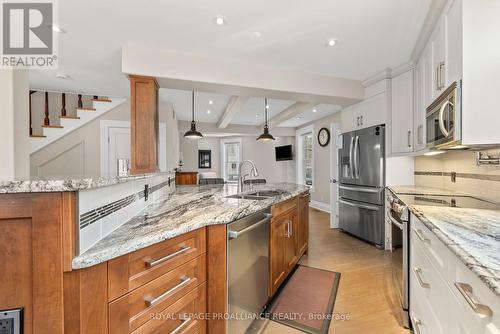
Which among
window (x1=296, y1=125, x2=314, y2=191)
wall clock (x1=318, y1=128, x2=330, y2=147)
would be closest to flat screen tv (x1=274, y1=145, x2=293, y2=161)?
window (x1=296, y1=125, x2=314, y2=191)

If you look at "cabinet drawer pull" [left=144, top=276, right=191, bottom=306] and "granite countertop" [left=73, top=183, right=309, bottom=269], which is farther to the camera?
"cabinet drawer pull" [left=144, top=276, right=191, bottom=306]

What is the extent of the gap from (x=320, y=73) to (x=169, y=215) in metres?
2.90

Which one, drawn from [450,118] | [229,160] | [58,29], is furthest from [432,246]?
[229,160]

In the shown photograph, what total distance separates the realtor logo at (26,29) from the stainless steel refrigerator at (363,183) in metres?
3.83

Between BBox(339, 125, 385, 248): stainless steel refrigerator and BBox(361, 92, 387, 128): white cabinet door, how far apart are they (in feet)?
0.35

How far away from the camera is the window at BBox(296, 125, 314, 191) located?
679 centimetres

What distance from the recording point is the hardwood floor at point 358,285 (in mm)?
1750

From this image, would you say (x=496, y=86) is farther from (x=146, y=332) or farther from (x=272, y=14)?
(x=146, y=332)

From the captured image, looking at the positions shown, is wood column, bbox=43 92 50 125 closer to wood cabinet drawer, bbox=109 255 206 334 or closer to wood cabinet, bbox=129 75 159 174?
wood cabinet, bbox=129 75 159 174

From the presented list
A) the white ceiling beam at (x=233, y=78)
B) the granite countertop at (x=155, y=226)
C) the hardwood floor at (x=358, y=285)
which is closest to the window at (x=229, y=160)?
the hardwood floor at (x=358, y=285)

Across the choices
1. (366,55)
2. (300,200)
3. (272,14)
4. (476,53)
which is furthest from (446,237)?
(366,55)

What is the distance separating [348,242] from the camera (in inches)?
142

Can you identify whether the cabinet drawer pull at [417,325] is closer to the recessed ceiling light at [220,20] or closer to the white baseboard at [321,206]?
the recessed ceiling light at [220,20]

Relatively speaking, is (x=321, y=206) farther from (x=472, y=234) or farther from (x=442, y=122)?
(x=472, y=234)
